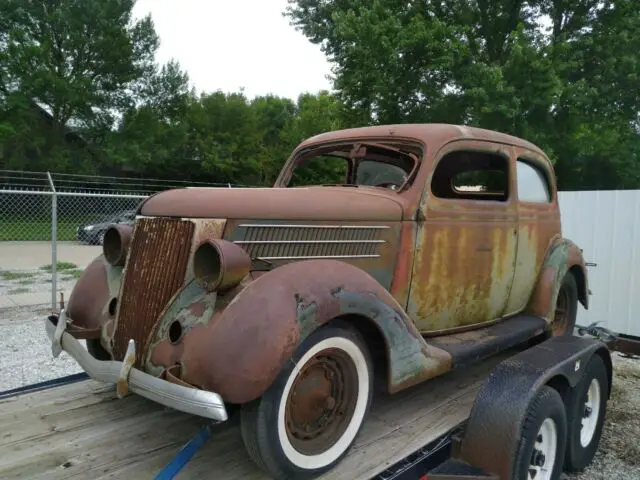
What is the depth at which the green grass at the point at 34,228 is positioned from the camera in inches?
454

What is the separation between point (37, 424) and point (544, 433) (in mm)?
2413

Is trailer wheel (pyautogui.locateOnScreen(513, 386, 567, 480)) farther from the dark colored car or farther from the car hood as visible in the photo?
the dark colored car

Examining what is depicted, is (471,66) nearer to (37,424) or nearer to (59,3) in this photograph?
(37,424)

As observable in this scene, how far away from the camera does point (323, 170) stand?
5.39 metres

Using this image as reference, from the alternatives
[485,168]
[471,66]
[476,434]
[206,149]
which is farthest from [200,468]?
[206,149]

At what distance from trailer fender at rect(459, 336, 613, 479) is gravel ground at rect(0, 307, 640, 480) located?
0.91 metres

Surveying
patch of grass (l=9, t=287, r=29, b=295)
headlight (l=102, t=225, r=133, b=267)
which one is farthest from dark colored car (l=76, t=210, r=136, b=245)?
headlight (l=102, t=225, r=133, b=267)

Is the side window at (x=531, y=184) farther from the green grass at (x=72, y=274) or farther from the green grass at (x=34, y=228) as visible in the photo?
the green grass at (x=34, y=228)

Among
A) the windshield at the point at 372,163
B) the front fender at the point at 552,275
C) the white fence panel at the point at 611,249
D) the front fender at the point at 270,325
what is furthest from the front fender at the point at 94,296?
the white fence panel at the point at 611,249

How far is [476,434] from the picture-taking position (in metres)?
2.11

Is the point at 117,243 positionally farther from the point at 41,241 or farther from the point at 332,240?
the point at 41,241

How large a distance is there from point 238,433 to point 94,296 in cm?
113

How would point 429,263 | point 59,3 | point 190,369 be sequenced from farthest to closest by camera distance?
point 59,3
point 429,263
point 190,369

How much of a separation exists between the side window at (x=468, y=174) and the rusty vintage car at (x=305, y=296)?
0.06 m
